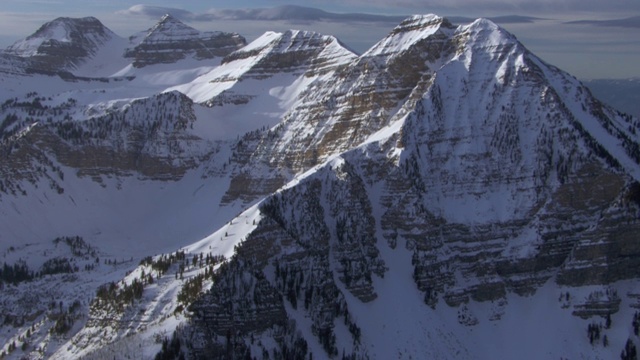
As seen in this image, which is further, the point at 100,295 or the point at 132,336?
the point at 100,295

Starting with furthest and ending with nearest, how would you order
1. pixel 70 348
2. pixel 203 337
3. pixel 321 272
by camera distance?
1. pixel 321 272
2. pixel 70 348
3. pixel 203 337

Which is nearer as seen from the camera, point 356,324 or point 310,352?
point 310,352

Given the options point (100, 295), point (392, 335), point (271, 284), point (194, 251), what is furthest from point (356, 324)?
point (100, 295)

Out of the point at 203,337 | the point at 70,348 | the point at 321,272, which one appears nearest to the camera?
the point at 203,337

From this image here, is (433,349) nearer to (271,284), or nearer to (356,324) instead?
(356,324)

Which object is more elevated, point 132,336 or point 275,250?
point 275,250

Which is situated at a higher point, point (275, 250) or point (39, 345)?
point (275, 250)

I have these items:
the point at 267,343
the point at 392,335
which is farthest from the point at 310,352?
the point at 392,335

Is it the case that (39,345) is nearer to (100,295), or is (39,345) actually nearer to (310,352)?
(100,295)
